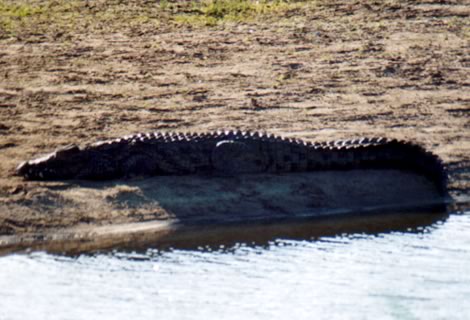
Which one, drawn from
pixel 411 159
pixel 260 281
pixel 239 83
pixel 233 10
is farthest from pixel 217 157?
pixel 233 10

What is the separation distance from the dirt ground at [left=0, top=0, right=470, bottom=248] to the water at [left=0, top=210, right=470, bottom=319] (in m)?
0.78

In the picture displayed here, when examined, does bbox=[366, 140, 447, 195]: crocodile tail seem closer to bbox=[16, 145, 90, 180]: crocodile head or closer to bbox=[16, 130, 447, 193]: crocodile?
bbox=[16, 130, 447, 193]: crocodile

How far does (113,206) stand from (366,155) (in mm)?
1949

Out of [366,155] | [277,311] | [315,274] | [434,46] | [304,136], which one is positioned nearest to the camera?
[277,311]

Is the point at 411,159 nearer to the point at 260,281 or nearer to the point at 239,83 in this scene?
the point at 260,281

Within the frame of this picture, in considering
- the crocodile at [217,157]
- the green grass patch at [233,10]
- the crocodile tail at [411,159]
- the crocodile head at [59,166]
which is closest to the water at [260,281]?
the crocodile tail at [411,159]

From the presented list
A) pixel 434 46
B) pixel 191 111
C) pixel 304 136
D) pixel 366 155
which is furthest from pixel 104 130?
pixel 434 46

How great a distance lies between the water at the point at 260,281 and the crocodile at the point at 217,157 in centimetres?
82

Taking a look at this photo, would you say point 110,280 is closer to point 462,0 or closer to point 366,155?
point 366,155

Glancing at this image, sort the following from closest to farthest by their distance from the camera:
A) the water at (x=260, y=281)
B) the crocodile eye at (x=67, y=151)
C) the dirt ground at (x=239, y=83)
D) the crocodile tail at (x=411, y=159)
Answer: the water at (x=260, y=281), the crocodile eye at (x=67, y=151), the crocodile tail at (x=411, y=159), the dirt ground at (x=239, y=83)

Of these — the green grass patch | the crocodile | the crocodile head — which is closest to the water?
the crocodile

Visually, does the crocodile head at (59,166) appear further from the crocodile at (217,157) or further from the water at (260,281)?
the water at (260,281)

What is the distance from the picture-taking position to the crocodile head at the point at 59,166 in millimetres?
9297

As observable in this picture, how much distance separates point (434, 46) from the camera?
40.6ft
